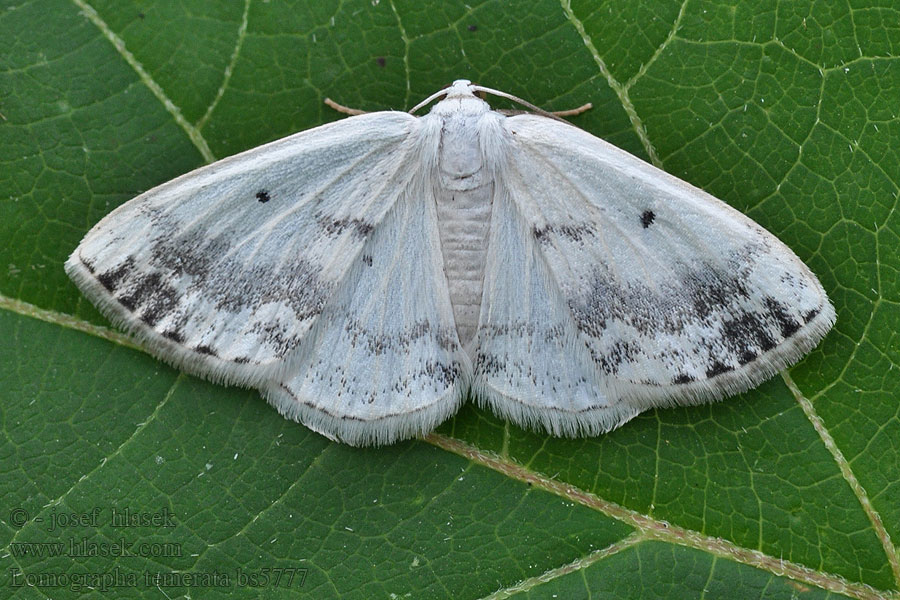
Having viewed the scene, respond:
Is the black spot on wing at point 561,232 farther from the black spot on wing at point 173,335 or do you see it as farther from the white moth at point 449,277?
the black spot on wing at point 173,335

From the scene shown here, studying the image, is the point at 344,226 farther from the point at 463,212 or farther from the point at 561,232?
the point at 561,232

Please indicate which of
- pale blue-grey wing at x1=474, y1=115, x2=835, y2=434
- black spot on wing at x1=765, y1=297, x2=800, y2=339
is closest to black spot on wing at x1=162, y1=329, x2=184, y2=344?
pale blue-grey wing at x1=474, y1=115, x2=835, y2=434

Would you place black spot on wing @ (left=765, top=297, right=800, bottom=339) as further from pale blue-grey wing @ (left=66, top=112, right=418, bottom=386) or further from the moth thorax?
pale blue-grey wing @ (left=66, top=112, right=418, bottom=386)

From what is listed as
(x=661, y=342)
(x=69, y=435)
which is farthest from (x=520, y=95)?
(x=69, y=435)

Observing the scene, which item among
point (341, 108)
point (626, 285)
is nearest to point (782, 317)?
point (626, 285)

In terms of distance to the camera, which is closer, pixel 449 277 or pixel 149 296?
pixel 149 296

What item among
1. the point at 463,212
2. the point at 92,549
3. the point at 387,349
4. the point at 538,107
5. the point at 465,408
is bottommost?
the point at 92,549
